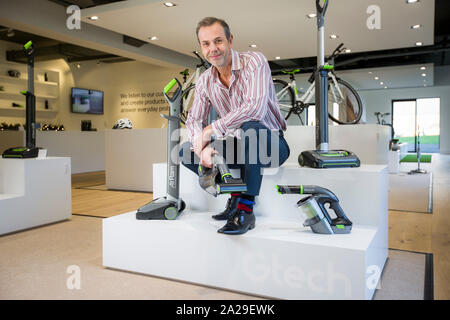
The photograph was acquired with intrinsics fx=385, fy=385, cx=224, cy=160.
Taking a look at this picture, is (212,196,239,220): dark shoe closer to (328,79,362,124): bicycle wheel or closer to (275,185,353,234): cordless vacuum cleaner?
(275,185,353,234): cordless vacuum cleaner

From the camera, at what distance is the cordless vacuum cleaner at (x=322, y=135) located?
200 cm

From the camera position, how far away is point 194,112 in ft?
6.56

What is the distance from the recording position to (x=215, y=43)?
1.80m

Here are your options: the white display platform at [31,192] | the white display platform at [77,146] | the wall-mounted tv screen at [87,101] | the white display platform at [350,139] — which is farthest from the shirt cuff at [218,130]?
the wall-mounted tv screen at [87,101]

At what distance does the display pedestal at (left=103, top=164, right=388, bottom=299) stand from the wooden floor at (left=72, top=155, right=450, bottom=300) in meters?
0.32

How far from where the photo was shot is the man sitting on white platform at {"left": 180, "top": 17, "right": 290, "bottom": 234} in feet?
5.66

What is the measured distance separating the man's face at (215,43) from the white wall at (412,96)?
48.1 feet

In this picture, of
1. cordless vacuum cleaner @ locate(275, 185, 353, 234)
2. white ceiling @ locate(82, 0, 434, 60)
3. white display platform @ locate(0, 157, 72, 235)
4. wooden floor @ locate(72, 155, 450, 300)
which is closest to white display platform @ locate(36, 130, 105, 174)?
wooden floor @ locate(72, 155, 450, 300)

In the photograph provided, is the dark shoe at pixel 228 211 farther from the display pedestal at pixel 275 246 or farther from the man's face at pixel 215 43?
the man's face at pixel 215 43

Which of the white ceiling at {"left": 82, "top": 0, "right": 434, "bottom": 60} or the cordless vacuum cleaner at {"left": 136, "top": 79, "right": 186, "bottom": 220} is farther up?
the white ceiling at {"left": 82, "top": 0, "right": 434, "bottom": 60}

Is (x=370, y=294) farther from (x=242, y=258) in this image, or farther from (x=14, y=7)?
(x=14, y=7)

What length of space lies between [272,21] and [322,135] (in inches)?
141

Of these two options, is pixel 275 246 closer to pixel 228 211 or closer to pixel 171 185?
pixel 228 211

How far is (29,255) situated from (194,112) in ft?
→ 4.26
